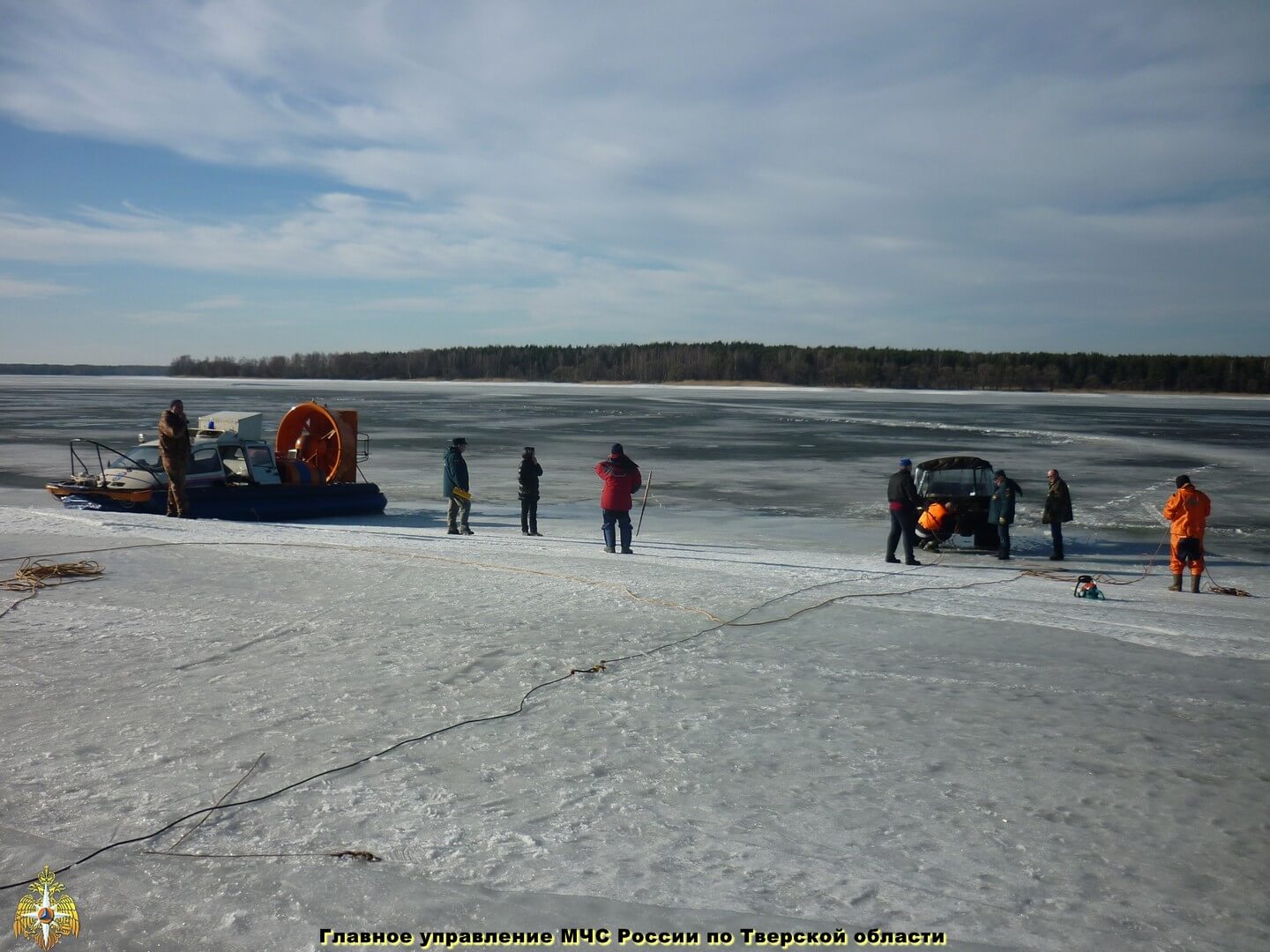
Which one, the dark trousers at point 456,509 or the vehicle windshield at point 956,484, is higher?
the vehicle windshield at point 956,484

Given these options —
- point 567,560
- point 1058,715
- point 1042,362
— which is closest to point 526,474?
point 567,560

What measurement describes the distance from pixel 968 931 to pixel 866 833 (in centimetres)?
75

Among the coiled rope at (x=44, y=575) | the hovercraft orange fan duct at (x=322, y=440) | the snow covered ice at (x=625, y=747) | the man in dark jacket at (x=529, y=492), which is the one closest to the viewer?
the snow covered ice at (x=625, y=747)

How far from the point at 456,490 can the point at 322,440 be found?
6879mm

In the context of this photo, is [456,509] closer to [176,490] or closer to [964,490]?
[176,490]

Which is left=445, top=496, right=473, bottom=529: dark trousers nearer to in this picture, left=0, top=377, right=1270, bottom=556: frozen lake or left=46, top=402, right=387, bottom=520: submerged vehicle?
left=0, top=377, right=1270, bottom=556: frozen lake

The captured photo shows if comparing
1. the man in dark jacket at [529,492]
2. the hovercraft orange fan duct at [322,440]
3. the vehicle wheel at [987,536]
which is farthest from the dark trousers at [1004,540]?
the hovercraft orange fan duct at [322,440]

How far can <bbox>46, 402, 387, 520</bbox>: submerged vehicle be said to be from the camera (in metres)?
16.2

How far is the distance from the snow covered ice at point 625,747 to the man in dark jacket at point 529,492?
327 cm

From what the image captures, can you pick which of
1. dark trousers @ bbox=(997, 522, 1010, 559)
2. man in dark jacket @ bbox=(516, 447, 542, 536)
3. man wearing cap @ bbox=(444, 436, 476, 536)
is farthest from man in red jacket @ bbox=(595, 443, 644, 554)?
dark trousers @ bbox=(997, 522, 1010, 559)

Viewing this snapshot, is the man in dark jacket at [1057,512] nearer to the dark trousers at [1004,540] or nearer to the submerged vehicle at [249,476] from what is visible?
the dark trousers at [1004,540]

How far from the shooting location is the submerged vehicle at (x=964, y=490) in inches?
590

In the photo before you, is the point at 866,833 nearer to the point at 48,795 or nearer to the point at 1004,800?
the point at 1004,800

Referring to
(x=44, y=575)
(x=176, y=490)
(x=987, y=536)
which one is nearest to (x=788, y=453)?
(x=987, y=536)
